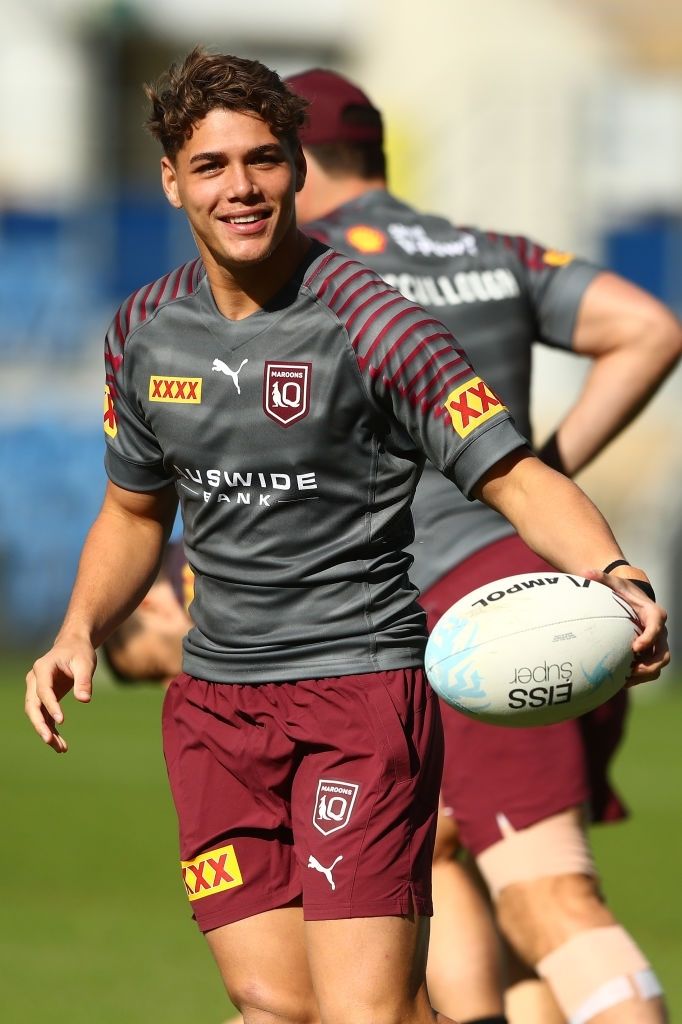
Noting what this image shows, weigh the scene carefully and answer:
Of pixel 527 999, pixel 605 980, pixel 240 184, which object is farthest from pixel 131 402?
pixel 527 999

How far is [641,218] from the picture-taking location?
20.3 meters

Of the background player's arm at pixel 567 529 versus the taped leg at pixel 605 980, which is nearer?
the background player's arm at pixel 567 529

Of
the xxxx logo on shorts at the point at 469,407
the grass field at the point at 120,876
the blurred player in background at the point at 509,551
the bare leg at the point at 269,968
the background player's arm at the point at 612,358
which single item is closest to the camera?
the xxxx logo on shorts at the point at 469,407

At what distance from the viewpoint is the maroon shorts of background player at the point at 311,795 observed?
147 inches

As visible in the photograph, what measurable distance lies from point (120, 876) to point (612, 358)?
15.3 feet

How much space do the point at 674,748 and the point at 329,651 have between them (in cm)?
945

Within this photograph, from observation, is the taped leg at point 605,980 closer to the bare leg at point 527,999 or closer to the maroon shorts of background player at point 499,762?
the maroon shorts of background player at point 499,762

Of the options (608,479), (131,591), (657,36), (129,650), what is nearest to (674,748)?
(608,479)

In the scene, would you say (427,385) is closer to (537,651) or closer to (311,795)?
(537,651)

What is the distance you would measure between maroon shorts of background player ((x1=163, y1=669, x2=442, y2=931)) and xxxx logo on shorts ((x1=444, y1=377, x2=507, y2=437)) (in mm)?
572

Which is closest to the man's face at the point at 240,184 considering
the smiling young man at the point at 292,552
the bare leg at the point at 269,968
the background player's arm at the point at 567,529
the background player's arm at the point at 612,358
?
the smiling young man at the point at 292,552

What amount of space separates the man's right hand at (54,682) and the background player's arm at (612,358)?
73.2 inches

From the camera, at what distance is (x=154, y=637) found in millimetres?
5594

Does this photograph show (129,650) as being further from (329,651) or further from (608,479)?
(608,479)
